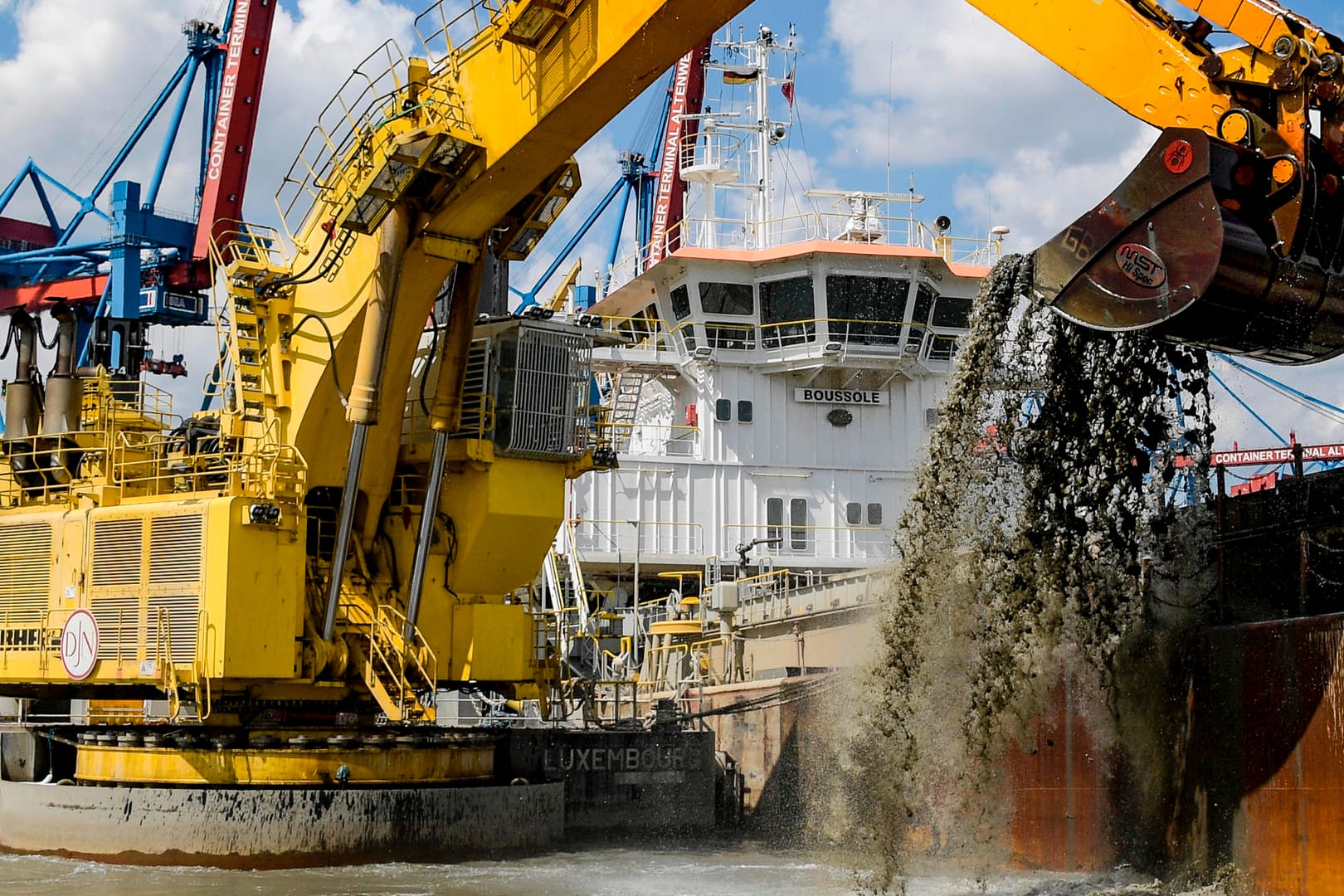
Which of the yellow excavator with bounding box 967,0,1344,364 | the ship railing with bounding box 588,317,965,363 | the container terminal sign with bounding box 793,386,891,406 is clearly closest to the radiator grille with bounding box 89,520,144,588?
the yellow excavator with bounding box 967,0,1344,364

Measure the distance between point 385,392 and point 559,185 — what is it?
10.1ft

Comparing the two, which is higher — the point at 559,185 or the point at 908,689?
the point at 559,185

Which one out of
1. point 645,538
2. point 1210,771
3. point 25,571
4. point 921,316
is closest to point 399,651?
point 25,571

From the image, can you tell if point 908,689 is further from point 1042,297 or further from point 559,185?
point 559,185

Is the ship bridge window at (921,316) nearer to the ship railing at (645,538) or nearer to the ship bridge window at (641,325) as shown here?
the ship bridge window at (641,325)

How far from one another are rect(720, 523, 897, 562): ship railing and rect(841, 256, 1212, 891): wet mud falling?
53.4ft

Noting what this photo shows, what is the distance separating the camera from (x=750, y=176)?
32875 millimetres

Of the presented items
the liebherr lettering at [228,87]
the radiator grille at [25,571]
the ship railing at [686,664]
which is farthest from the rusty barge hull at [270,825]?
the liebherr lettering at [228,87]

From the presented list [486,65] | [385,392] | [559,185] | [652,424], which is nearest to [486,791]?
[385,392]

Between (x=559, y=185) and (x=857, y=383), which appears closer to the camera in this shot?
(x=559, y=185)

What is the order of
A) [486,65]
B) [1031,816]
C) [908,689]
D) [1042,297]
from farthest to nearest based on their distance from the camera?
[486,65]
[1031,816]
[908,689]
[1042,297]

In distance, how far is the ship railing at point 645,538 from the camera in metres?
29.2

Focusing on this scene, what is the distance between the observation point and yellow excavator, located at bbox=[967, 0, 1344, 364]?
9.73 meters

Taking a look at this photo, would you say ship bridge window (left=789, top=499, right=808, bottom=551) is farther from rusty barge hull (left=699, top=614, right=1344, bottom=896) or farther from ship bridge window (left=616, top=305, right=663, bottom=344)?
rusty barge hull (left=699, top=614, right=1344, bottom=896)
